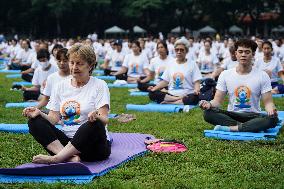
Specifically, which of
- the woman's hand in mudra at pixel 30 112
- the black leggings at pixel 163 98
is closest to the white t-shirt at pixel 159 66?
the black leggings at pixel 163 98

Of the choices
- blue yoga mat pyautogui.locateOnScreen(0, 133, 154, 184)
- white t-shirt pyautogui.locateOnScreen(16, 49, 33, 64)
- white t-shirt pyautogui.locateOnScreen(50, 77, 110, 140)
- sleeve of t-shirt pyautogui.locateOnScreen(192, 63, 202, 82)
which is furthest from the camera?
white t-shirt pyautogui.locateOnScreen(16, 49, 33, 64)

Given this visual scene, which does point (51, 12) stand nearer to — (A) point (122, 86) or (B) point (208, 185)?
(A) point (122, 86)

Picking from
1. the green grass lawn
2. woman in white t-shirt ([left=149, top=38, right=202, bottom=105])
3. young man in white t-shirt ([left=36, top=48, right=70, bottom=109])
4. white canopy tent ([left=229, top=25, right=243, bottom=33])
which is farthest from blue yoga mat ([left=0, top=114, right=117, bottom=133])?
white canopy tent ([left=229, top=25, right=243, bottom=33])

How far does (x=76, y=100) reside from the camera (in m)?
6.26

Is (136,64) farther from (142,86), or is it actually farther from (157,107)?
(157,107)

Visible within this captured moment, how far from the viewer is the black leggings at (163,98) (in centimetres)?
1124

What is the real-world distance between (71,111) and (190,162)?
1.40m

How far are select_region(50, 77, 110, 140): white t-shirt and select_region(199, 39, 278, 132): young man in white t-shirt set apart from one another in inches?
88.3

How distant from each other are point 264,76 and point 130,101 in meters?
4.95

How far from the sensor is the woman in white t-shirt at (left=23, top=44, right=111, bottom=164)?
19.1 ft

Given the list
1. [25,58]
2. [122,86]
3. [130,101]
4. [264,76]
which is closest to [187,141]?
[264,76]

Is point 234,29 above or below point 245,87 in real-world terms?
above

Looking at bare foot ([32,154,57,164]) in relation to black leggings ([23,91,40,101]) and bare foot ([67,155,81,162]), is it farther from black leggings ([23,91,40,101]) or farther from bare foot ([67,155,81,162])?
black leggings ([23,91,40,101])

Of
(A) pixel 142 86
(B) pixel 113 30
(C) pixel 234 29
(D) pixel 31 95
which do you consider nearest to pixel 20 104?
(D) pixel 31 95
